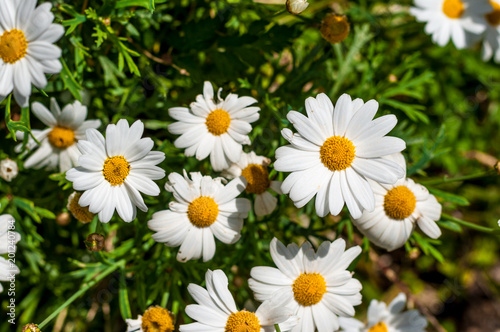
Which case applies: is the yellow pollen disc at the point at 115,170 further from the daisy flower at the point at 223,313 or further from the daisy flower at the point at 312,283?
the daisy flower at the point at 312,283

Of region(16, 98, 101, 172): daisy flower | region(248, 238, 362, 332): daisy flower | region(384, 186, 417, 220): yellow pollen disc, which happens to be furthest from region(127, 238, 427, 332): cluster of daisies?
region(16, 98, 101, 172): daisy flower

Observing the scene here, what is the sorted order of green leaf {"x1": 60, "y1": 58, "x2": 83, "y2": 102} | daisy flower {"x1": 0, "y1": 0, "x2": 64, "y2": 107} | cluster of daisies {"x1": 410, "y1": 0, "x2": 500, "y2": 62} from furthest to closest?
1. cluster of daisies {"x1": 410, "y1": 0, "x2": 500, "y2": 62}
2. green leaf {"x1": 60, "y1": 58, "x2": 83, "y2": 102}
3. daisy flower {"x1": 0, "y1": 0, "x2": 64, "y2": 107}

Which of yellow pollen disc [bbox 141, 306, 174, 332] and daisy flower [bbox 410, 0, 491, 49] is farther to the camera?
daisy flower [bbox 410, 0, 491, 49]

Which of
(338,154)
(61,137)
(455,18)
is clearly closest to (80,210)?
(61,137)

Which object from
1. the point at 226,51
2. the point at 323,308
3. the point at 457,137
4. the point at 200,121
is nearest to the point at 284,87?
the point at 226,51

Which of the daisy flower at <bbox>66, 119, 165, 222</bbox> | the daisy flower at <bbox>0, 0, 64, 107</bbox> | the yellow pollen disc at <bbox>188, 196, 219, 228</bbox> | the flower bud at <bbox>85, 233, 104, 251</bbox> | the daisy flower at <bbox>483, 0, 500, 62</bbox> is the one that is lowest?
the daisy flower at <bbox>483, 0, 500, 62</bbox>

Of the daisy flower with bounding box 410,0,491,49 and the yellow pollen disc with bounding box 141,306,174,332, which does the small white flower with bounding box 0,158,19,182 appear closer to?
the yellow pollen disc with bounding box 141,306,174,332

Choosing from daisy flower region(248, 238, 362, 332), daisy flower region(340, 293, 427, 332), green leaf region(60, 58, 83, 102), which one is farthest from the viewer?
daisy flower region(340, 293, 427, 332)

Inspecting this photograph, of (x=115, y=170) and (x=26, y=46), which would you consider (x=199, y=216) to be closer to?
(x=115, y=170)
